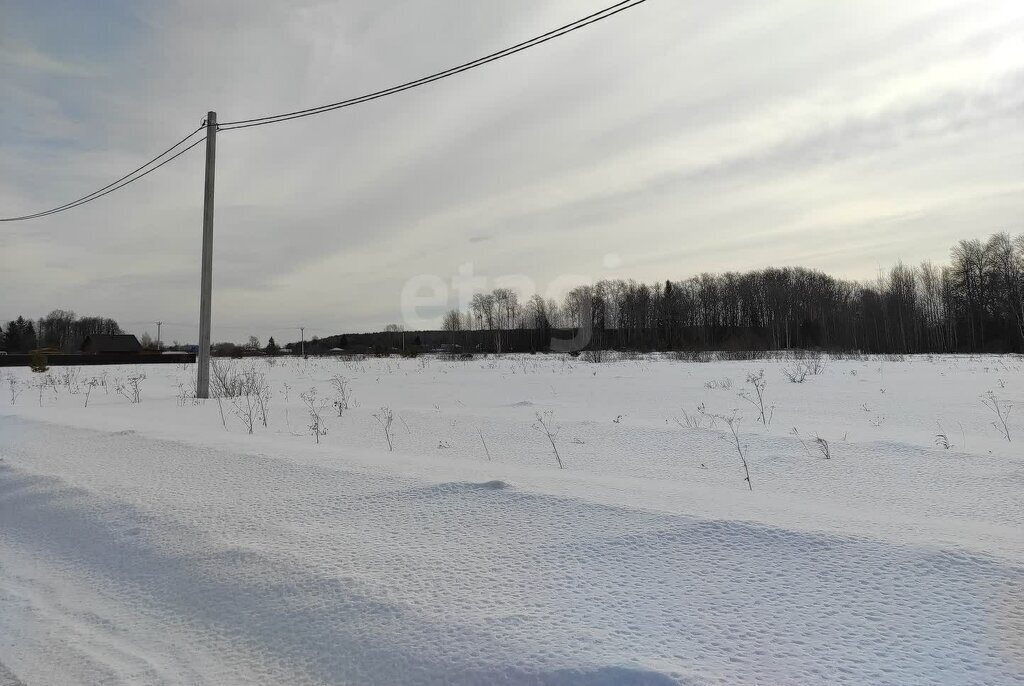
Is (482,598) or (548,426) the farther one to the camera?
(548,426)

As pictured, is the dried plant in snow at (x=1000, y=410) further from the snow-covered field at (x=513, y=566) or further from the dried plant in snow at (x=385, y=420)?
the dried plant in snow at (x=385, y=420)

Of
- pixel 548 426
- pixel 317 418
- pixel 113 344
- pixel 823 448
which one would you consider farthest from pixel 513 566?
pixel 113 344

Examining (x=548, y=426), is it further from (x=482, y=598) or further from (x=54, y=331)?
(x=54, y=331)

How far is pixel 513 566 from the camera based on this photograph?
2184 millimetres

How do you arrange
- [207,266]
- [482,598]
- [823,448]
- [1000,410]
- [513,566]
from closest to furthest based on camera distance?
[482,598], [513,566], [823,448], [1000,410], [207,266]

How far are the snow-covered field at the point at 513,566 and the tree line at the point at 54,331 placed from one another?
9257 cm

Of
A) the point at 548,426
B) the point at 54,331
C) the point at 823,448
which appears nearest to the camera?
the point at 823,448

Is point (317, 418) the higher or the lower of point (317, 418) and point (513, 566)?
the higher

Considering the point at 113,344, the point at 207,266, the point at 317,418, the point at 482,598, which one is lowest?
the point at 482,598

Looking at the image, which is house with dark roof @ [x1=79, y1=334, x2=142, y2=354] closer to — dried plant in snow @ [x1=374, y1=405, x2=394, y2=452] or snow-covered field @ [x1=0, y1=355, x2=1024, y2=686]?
dried plant in snow @ [x1=374, y1=405, x2=394, y2=452]

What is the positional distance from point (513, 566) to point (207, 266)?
10.6 metres

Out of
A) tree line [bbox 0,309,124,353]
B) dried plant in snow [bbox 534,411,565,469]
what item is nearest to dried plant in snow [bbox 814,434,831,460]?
dried plant in snow [bbox 534,411,565,469]

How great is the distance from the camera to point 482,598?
6.38ft

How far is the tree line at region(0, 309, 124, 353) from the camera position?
260ft
